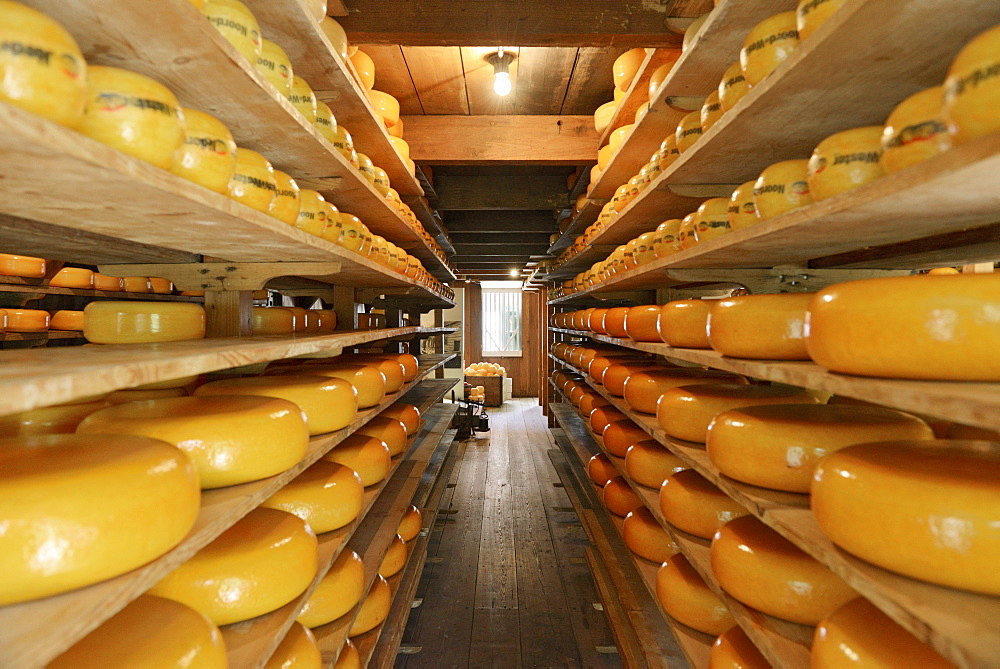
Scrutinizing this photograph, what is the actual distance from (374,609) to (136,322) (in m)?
1.37

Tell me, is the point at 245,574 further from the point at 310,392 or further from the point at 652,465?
the point at 652,465

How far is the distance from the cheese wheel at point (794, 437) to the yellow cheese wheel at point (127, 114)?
4.38 ft

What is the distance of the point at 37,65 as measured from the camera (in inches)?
25.4

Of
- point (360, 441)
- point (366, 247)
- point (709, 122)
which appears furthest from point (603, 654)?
A: point (709, 122)

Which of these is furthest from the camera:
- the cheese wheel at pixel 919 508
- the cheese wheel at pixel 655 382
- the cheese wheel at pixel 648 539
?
the cheese wheel at pixel 655 382

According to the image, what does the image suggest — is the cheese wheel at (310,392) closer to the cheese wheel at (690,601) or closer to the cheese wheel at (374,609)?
the cheese wheel at (374,609)

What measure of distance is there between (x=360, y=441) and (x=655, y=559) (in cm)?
130

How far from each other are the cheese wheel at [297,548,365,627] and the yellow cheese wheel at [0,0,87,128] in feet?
4.43

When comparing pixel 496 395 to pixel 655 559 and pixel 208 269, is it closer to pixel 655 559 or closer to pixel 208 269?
pixel 655 559

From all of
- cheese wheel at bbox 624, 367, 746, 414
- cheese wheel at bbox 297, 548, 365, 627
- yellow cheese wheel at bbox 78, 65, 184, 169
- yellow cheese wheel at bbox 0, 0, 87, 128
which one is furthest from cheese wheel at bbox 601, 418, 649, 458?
yellow cheese wheel at bbox 0, 0, 87, 128

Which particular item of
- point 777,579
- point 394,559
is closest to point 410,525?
point 394,559

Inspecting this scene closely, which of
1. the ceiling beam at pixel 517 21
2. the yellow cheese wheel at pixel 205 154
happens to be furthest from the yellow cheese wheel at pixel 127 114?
the ceiling beam at pixel 517 21

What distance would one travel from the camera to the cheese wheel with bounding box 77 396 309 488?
110cm

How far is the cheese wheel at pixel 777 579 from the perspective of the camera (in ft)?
3.82
